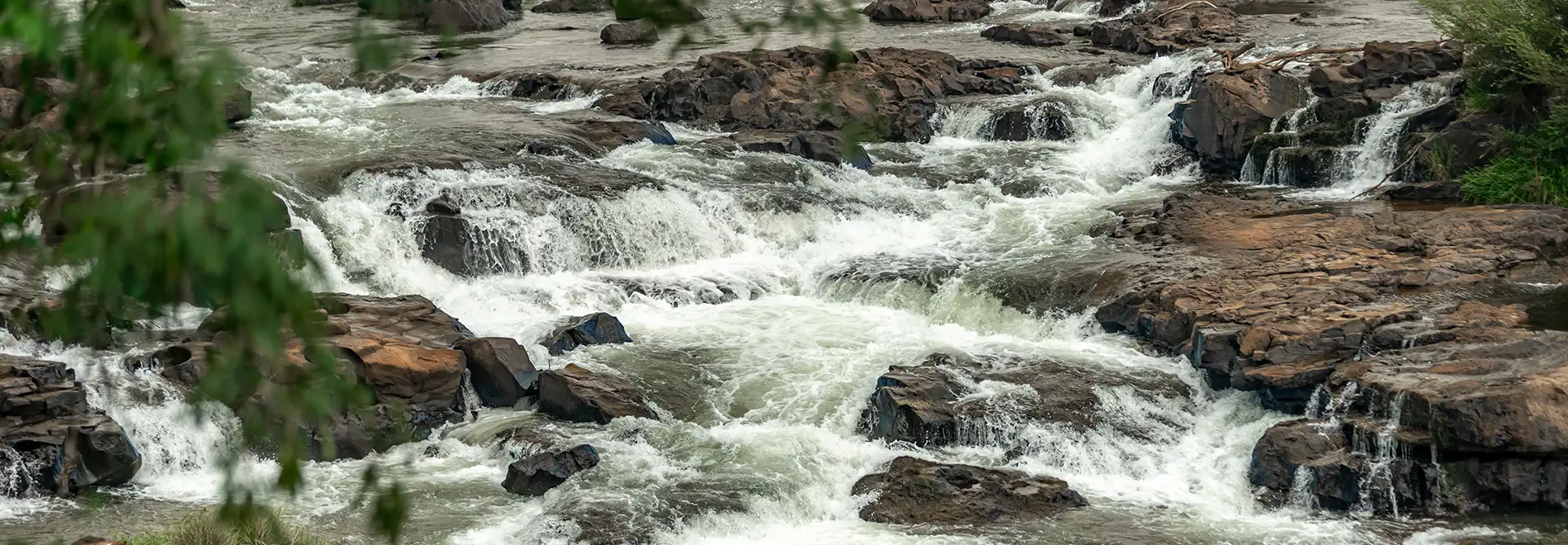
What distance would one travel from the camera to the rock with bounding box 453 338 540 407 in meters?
15.2

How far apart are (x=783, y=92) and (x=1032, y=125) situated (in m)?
4.05

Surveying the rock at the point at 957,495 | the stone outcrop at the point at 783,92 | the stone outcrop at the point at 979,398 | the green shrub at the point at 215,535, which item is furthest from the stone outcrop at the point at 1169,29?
the green shrub at the point at 215,535

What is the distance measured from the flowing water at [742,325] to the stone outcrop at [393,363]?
0.27 metres

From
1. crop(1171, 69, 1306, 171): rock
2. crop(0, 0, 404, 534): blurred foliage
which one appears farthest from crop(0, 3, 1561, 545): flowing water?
crop(0, 0, 404, 534): blurred foliage

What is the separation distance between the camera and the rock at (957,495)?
12.6 metres

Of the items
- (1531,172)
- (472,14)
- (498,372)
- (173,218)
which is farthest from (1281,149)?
(173,218)

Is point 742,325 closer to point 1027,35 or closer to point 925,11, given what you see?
point 1027,35

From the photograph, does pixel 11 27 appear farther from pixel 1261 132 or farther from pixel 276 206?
pixel 1261 132

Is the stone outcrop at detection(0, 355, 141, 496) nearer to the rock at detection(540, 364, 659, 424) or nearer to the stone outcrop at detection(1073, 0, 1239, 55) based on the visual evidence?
the rock at detection(540, 364, 659, 424)

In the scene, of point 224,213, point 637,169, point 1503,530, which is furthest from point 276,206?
point 637,169

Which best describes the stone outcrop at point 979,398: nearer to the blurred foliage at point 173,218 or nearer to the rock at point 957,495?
the rock at point 957,495

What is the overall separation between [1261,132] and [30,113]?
69.2ft

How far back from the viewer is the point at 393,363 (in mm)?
14906

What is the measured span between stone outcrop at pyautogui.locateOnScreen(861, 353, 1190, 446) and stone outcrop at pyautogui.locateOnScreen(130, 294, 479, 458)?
3743 millimetres
